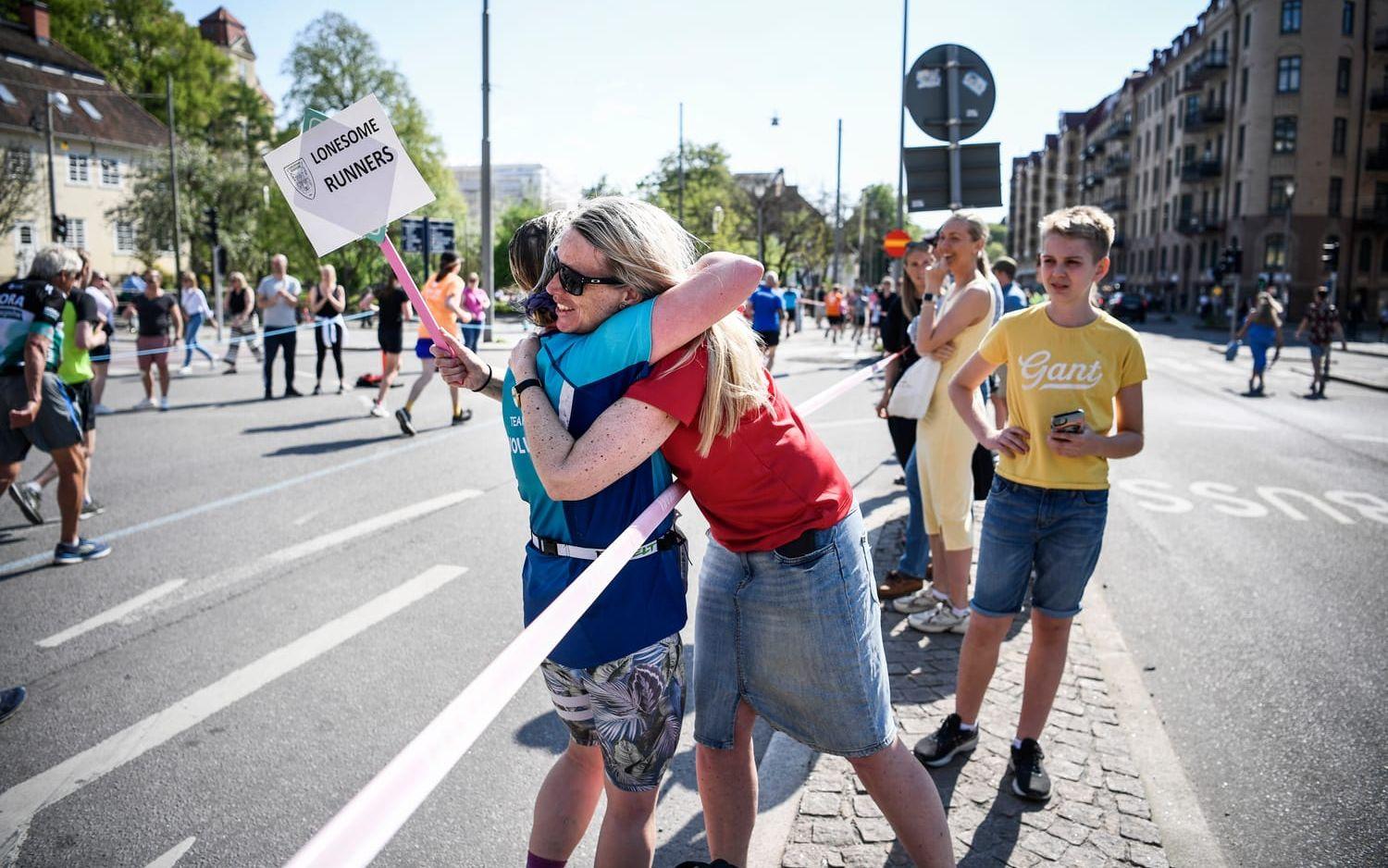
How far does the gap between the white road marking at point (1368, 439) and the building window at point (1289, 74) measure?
49.7 meters

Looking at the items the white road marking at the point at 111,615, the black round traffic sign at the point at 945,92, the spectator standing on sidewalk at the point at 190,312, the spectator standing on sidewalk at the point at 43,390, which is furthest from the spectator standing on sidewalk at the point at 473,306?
the black round traffic sign at the point at 945,92

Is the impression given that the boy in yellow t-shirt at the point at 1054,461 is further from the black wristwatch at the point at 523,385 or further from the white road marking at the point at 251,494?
the white road marking at the point at 251,494

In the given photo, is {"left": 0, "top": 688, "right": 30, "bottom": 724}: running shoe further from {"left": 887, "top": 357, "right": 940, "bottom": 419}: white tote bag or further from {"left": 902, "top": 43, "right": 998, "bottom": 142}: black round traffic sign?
{"left": 902, "top": 43, "right": 998, "bottom": 142}: black round traffic sign

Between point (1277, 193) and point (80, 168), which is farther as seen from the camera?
point (80, 168)

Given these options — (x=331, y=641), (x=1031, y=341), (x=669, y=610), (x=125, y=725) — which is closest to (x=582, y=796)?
(x=669, y=610)

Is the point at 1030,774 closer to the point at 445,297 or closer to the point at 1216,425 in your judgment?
the point at 445,297

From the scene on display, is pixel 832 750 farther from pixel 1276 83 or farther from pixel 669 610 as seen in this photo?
pixel 1276 83

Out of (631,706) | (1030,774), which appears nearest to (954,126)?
(1030,774)

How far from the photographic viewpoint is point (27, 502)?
261 inches

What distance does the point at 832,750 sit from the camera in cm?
217

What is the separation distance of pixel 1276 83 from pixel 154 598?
6191 centimetres

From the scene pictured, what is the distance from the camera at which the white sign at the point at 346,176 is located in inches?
92.1

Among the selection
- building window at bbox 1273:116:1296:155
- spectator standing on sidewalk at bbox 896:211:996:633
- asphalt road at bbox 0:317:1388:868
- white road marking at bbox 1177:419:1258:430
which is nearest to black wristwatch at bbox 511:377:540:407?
asphalt road at bbox 0:317:1388:868

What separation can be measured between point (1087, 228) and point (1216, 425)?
11.1 metres
